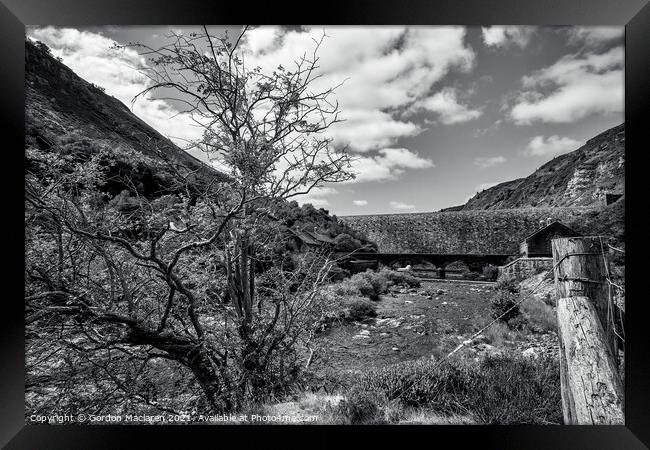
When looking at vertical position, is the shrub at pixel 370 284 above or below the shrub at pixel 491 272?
below

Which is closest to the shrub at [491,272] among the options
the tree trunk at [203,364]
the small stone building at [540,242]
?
the small stone building at [540,242]

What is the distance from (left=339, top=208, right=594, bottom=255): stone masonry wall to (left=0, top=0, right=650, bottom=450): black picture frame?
5918 millimetres

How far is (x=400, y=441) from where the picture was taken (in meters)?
2.37

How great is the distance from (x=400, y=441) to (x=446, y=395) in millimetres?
796

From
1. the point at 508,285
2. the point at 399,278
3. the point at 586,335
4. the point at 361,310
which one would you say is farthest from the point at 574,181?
the point at 399,278

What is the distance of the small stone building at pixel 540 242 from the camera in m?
6.98

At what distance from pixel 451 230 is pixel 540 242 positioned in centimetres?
336

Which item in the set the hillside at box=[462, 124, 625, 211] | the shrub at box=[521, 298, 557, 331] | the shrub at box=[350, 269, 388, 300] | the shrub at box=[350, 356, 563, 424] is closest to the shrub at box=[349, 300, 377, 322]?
the shrub at box=[350, 269, 388, 300]

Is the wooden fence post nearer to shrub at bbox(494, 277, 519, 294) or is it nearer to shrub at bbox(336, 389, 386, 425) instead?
shrub at bbox(336, 389, 386, 425)
